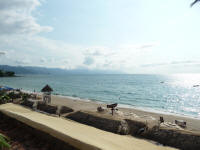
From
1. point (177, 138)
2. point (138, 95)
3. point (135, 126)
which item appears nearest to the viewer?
point (177, 138)

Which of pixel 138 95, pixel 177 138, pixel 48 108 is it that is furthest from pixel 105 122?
pixel 138 95

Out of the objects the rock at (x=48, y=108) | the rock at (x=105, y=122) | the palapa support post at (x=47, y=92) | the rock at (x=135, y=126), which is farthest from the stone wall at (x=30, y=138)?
the palapa support post at (x=47, y=92)

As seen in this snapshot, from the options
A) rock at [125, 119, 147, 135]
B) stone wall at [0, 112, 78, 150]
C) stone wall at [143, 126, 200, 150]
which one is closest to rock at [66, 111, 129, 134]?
rock at [125, 119, 147, 135]

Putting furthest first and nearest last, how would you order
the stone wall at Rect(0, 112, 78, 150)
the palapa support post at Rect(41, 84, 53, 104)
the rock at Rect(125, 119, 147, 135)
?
the palapa support post at Rect(41, 84, 53, 104) < the rock at Rect(125, 119, 147, 135) < the stone wall at Rect(0, 112, 78, 150)

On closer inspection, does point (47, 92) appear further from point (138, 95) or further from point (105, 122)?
point (138, 95)

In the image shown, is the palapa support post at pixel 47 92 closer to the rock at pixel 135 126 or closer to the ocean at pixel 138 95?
the rock at pixel 135 126

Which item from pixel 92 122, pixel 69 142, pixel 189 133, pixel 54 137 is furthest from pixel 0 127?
pixel 189 133

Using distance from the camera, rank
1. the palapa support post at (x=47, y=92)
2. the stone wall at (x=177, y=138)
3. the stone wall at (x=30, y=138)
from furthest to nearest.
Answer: the palapa support post at (x=47, y=92) < the stone wall at (x=177, y=138) < the stone wall at (x=30, y=138)

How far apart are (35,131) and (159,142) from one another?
6.33 m

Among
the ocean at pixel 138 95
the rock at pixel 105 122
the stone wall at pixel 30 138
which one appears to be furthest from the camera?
the ocean at pixel 138 95

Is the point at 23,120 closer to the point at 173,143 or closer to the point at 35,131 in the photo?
the point at 35,131

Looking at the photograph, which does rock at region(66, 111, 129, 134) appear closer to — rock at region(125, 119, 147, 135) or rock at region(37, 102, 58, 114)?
rock at region(125, 119, 147, 135)

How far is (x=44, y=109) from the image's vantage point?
1462 cm

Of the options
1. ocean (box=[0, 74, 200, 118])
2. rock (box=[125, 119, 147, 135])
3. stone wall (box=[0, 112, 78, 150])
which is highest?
stone wall (box=[0, 112, 78, 150])
